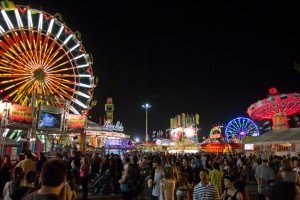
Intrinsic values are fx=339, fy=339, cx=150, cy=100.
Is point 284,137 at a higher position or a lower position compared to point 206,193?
higher

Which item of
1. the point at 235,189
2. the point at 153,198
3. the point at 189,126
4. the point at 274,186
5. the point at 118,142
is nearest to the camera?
the point at 274,186

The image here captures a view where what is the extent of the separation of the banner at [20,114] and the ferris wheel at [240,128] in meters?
52.2

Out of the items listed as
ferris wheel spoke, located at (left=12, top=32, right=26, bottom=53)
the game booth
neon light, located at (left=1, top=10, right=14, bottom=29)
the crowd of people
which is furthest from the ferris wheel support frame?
the game booth

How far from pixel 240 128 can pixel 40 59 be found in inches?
1980

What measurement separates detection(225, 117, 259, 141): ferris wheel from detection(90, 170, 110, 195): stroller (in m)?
58.9

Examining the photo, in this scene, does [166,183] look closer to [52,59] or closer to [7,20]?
[7,20]

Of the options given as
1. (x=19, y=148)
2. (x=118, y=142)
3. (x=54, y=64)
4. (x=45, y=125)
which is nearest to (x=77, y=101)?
(x=54, y=64)

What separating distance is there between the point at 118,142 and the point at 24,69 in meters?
25.0

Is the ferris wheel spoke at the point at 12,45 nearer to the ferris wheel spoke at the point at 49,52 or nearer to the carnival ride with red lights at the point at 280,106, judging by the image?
the ferris wheel spoke at the point at 49,52

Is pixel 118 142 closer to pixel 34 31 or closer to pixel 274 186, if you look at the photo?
pixel 34 31

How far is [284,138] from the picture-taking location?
112 feet

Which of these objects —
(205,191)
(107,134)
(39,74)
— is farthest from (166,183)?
(107,134)

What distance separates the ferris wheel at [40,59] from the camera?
2977 cm

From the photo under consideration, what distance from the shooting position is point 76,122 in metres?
31.8
